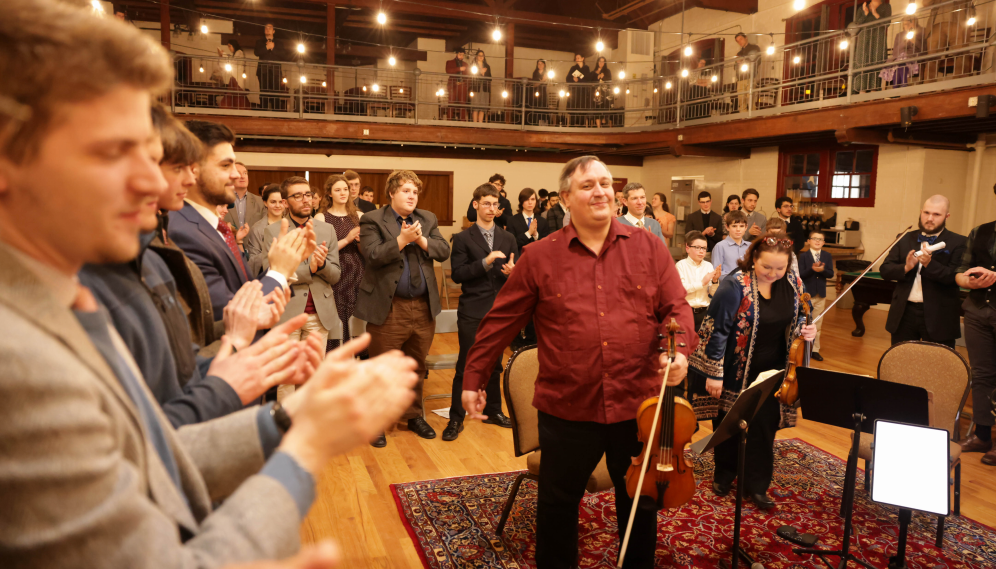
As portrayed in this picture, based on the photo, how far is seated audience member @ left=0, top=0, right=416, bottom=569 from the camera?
0.56 metres

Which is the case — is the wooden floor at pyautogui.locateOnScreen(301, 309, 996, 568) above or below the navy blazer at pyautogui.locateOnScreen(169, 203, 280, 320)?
below

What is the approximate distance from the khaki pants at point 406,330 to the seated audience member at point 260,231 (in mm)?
843

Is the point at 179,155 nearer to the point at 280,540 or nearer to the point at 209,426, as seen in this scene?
the point at 209,426

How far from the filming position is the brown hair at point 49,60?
1.95 ft

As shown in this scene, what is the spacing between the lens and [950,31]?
25.2 ft

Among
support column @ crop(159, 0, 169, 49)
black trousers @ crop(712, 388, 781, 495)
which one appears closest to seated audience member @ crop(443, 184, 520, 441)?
black trousers @ crop(712, 388, 781, 495)

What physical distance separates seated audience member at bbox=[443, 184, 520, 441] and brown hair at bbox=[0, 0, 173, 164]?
3.68 meters

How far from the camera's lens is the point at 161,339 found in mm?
1062

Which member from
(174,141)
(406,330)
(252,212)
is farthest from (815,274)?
(174,141)

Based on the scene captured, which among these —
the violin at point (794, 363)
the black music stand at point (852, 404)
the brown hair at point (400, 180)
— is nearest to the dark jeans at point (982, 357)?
the violin at point (794, 363)

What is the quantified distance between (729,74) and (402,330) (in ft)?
33.7

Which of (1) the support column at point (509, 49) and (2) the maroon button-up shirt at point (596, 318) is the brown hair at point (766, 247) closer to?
(2) the maroon button-up shirt at point (596, 318)

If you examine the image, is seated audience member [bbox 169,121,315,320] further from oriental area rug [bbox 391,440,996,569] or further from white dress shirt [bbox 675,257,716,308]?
white dress shirt [bbox 675,257,716,308]

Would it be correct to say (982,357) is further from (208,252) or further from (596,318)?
(208,252)
